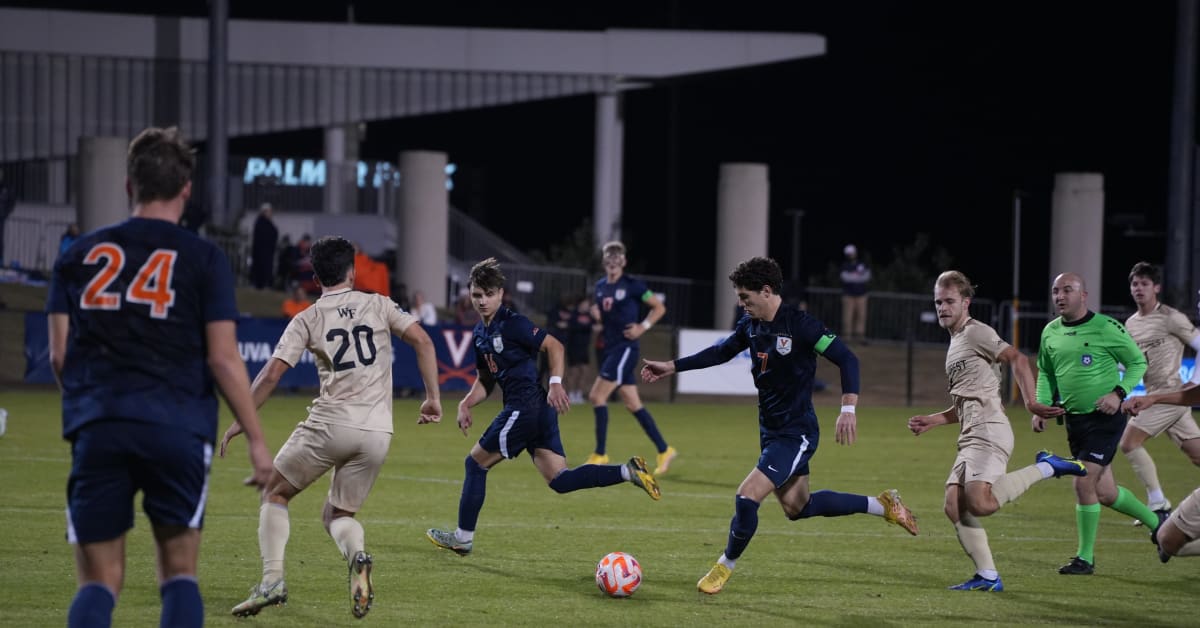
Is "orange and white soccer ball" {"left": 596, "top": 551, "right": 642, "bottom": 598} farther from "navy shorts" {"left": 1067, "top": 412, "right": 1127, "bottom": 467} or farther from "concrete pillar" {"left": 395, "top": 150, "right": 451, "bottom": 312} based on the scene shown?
"concrete pillar" {"left": 395, "top": 150, "right": 451, "bottom": 312}

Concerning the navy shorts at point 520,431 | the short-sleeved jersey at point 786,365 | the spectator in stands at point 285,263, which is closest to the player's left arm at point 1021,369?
the short-sleeved jersey at point 786,365

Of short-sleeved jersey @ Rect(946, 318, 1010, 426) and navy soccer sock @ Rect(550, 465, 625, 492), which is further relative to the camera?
navy soccer sock @ Rect(550, 465, 625, 492)

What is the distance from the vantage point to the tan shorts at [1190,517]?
7445mm

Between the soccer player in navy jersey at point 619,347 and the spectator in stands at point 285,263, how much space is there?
1469cm

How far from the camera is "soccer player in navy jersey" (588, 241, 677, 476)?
14484mm

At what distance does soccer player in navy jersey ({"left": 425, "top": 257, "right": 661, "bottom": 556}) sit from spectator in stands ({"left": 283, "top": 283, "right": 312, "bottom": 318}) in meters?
13.9

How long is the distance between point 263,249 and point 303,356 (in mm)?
6152

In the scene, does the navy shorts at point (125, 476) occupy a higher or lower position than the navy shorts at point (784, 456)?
higher

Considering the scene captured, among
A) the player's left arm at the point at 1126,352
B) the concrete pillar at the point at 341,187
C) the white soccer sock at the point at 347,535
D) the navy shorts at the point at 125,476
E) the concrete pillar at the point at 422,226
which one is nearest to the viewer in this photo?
the navy shorts at the point at 125,476

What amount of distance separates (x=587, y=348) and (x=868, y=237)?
63.9ft

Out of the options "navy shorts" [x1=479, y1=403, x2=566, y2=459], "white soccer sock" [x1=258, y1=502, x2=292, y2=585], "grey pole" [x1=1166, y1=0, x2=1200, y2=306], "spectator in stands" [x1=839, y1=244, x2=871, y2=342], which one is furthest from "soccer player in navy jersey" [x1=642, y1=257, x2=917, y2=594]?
"spectator in stands" [x1=839, y1=244, x2=871, y2=342]

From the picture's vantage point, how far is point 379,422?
745 cm

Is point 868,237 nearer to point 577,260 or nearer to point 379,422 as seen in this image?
point 577,260

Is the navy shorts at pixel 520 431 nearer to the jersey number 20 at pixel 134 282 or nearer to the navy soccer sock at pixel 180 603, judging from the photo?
the navy soccer sock at pixel 180 603
